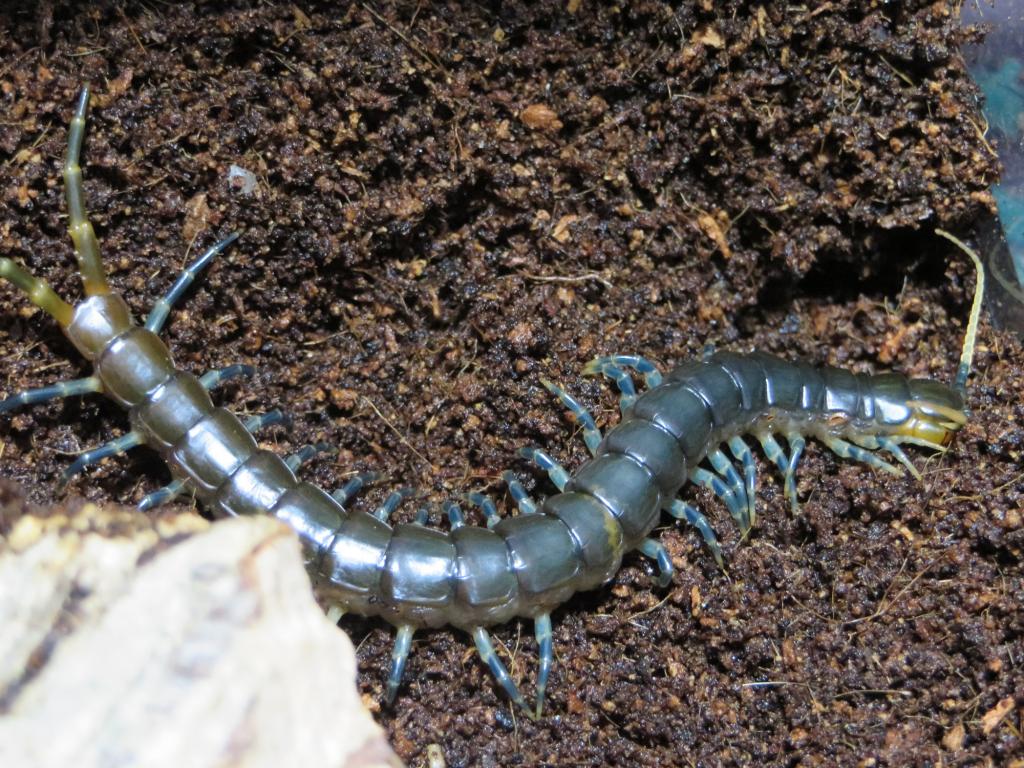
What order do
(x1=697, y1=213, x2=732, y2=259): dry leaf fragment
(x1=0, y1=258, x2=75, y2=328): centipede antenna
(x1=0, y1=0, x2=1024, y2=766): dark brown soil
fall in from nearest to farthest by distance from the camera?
1. (x1=0, y1=258, x2=75, y2=328): centipede antenna
2. (x1=0, y1=0, x2=1024, y2=766): dark brown soil
3. (x1=697, y1=213, x2=732, y2=259): dry leaf fragment

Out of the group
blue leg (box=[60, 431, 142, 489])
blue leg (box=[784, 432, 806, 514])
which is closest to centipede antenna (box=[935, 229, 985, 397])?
blue leg (box=[784, 432, 806, 514])

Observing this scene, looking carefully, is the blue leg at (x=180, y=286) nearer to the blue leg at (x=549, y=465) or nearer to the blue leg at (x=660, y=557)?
the blue leg at (x=549, y=465)

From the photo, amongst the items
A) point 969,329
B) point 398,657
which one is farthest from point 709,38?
point 398,657

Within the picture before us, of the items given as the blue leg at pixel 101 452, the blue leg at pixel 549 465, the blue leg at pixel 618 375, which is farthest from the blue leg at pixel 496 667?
the blue leg at pixel 101 452

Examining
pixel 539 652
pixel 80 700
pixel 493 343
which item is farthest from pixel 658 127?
pixel 80 700

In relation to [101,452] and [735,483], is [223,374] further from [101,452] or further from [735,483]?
[735,483]

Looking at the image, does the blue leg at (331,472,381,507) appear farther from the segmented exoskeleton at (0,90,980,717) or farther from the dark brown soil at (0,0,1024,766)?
the dark brown soil at (0,0,1024,766)
